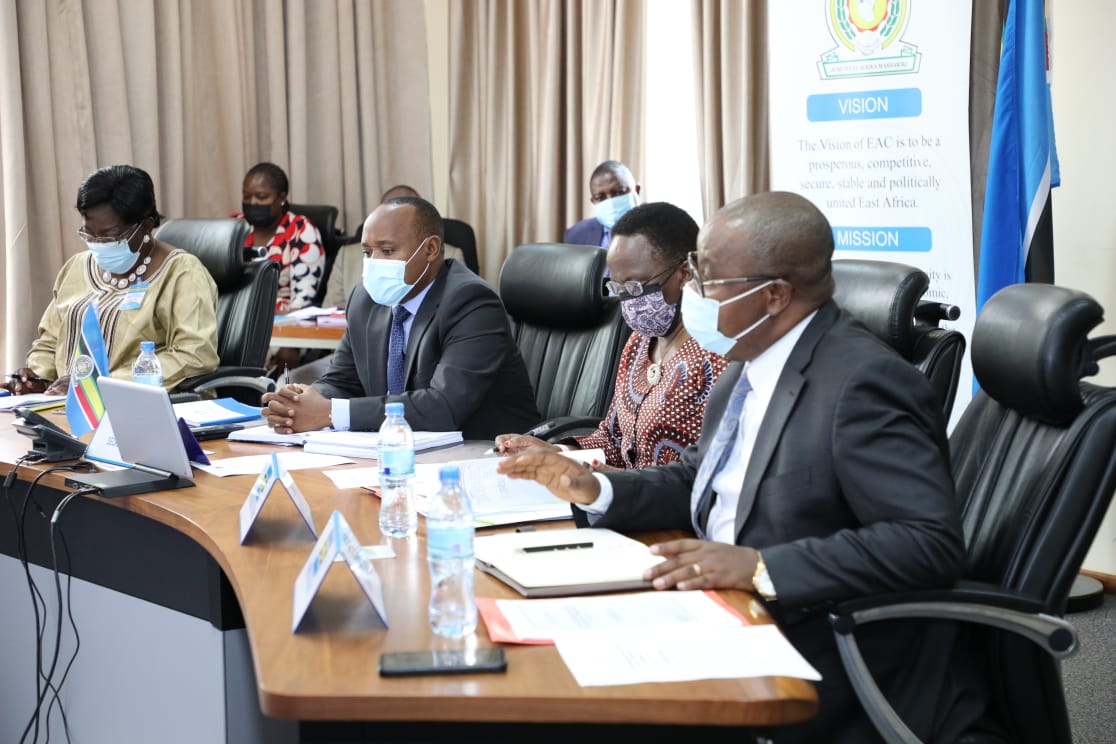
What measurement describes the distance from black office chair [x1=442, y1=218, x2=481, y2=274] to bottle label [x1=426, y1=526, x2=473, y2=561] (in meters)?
4.27

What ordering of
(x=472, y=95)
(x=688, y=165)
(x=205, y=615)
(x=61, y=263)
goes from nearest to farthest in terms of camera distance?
(x=205, y=615) < (x=61, y=263) < (x=688, y=165) < (x=472, y=95)

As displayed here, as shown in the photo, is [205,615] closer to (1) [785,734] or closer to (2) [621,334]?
(1) [785,734]

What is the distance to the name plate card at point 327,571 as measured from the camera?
4.77 ft

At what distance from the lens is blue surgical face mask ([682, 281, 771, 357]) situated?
1826 mm

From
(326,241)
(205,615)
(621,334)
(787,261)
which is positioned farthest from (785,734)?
(326,241)

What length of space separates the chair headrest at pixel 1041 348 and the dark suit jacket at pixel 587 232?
3524 mm

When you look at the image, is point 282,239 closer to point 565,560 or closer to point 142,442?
point 142,442

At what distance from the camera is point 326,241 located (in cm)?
574

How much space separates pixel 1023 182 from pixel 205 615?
104 inches

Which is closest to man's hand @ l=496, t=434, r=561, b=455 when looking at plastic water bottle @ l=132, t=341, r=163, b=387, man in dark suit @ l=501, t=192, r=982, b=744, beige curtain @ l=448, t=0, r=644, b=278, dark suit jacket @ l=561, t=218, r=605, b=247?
man in dark suit @ l=501, t=192, r=982, b=744

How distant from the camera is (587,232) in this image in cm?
538

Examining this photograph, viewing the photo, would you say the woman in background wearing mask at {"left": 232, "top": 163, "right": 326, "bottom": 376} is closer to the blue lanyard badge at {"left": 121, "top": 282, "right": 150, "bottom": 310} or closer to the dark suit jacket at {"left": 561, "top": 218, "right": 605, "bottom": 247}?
the dark suit jacket at {"left": 561, "top": 218, "right": 605, "bottom": 247}

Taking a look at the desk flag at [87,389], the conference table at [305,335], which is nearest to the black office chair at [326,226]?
the conference table at [305,335]

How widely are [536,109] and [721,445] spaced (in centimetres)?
432
